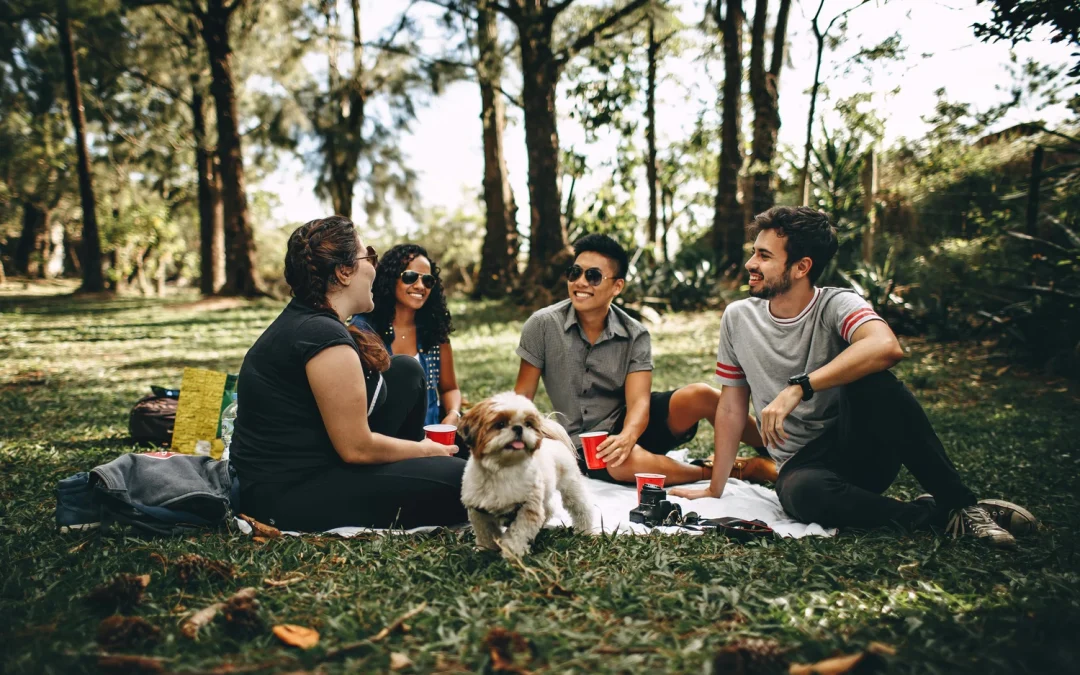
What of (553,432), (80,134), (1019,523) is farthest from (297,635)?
(80,134)

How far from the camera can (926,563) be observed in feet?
9.00

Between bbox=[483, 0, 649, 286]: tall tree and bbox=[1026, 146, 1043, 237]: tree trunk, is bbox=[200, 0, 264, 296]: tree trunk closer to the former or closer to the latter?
bbox=[483, 0, 649, 286]: tall tree

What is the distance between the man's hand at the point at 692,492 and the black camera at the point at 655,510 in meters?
0.40

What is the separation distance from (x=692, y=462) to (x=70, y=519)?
12.2ft

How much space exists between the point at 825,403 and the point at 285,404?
270cm

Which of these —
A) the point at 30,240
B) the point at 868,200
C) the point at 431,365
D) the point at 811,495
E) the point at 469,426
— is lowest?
the point at 811,495

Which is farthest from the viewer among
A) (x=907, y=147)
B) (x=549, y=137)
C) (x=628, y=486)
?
(x=907, y=147)

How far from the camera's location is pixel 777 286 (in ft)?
11.6

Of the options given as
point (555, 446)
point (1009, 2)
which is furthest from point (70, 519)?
point (1009, 2)

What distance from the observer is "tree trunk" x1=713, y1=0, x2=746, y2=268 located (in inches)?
619

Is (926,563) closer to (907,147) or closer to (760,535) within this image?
(760,535)

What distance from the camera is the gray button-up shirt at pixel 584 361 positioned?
421 cm

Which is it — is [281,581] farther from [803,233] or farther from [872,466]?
[803,233]

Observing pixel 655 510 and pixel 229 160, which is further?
pixel 229 160
